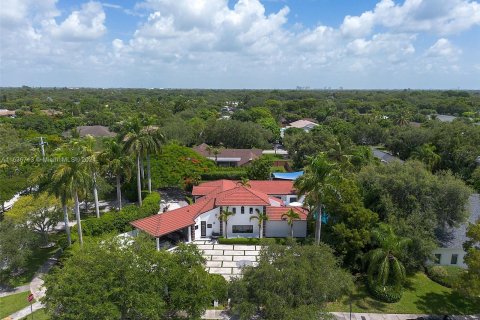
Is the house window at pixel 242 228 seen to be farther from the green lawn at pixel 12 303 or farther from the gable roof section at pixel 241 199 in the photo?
the green lawn at pixel 12 303

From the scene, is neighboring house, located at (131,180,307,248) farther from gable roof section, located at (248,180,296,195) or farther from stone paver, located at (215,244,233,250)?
gable roof section, located at (248,180,296,195)

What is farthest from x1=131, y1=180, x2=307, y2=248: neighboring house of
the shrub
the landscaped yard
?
the shrub

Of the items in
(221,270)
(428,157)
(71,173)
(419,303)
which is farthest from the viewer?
(428,157)

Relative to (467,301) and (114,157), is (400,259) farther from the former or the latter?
(114,157)

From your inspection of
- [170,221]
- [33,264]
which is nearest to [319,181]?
[170,221]

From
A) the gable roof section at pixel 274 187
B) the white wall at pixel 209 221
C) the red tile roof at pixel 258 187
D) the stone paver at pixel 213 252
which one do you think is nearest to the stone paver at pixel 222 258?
the stone paver at pixel 213 252

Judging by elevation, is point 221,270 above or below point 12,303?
above

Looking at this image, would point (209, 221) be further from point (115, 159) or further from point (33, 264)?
point (33, 264)

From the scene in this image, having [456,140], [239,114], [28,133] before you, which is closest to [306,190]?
[456,140]
